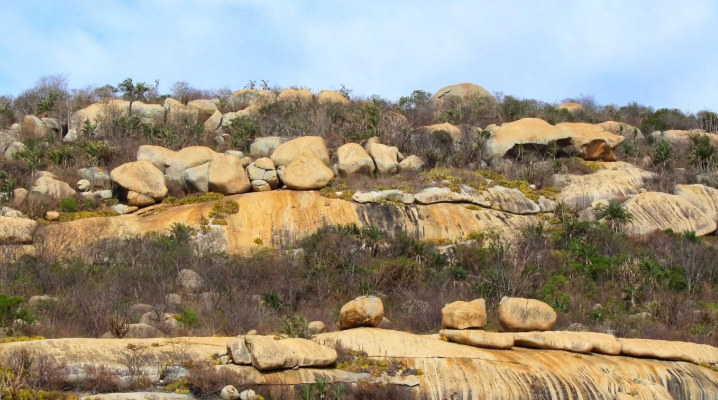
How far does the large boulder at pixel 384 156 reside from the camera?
1465 inches

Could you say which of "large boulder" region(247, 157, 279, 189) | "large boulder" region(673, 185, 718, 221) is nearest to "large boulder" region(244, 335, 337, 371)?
"large boulder" region(247, 157, 279, 189)

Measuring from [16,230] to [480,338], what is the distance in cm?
1810

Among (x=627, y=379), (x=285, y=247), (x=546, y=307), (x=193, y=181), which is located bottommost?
(x=627, y=379)

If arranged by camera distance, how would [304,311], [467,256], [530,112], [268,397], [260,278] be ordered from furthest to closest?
[530,112], [467,256], [260,278], [304,311], [268,397]

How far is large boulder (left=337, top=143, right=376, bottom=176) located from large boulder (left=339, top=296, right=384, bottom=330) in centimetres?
1495

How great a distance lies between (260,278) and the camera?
2927 cm

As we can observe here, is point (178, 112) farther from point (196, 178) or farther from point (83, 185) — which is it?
point (196, 178)

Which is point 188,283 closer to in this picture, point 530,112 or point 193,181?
point 193,181

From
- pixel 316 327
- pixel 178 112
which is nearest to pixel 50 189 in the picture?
pixel 178 112

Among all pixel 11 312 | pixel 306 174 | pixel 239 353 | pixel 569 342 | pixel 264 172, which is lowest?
pixel 569 342

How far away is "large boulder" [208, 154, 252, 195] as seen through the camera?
34844 millimetres

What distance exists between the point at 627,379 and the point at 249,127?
23.7 meters

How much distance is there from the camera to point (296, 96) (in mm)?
46812

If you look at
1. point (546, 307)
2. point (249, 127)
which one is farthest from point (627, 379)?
point (249, 127)
